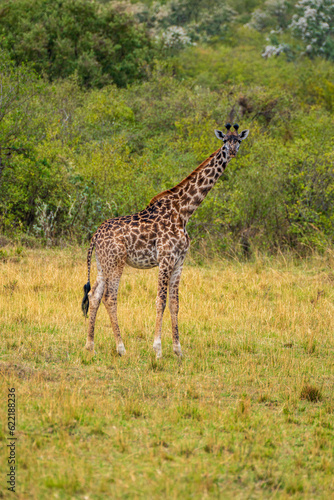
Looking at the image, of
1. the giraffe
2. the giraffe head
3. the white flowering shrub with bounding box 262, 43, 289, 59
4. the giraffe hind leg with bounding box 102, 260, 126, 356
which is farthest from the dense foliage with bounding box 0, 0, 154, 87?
the giraffe hind leg with bounding box 102, 260, 126, 356

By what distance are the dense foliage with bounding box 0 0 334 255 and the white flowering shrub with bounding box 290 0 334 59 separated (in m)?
20.6

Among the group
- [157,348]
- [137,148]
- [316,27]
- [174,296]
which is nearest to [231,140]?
[174,296]

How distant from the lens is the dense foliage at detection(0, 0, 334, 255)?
15797 millimetres

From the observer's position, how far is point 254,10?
7112cm

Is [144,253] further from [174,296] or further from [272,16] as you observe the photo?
[272,16]

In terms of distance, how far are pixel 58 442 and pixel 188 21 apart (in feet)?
216

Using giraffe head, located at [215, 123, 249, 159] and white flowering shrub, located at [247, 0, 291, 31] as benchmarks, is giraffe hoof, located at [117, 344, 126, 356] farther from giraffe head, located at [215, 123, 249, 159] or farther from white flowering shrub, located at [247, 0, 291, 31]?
white flowering shrub, located at [247, 0, 291, 31]

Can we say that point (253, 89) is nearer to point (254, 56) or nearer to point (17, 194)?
point (17, 194)

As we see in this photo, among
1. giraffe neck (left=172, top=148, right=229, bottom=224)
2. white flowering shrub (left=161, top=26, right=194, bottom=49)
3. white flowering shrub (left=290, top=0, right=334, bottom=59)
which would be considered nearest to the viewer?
giraffe neck (left=172, top=148, right=229, bottom=224)

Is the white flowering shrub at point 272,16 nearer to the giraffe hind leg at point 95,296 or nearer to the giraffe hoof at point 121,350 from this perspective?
the giraffe hind leg at point 95,296

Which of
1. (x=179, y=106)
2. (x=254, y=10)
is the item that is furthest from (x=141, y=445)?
(x=254, y=10)

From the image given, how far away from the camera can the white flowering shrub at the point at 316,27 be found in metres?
53.4

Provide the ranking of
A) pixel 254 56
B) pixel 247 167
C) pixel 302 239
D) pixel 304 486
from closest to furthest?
1. pixel 304 486
2. pixel 302 239
3. pixel 247 167
4. pixel 254 56

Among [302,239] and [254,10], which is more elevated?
[254,10]
